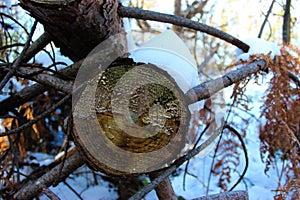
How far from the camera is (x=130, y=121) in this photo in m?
0.69

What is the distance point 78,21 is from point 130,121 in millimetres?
297

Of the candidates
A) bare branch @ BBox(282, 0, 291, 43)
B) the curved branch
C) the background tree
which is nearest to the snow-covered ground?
the background tree

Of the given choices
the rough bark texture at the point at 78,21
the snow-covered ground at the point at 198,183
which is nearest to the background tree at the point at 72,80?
the rough bark texture at the point at 78,21

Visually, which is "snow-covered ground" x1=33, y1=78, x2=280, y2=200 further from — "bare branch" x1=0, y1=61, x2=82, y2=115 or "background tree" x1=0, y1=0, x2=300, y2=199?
"bare branch" x1=0, y1=61, x2=82, y2=115

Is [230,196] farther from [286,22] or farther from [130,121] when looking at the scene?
[286,22]

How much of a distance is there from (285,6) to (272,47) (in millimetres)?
325

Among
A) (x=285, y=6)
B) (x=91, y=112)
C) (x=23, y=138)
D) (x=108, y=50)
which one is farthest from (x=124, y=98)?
(x=285, y=6)

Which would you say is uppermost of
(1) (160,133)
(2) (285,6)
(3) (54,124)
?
(2) (285,6)

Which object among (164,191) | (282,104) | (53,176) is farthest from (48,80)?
(282,104)

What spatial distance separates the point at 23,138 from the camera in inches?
57.5

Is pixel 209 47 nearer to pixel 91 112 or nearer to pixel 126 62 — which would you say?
pixel 126 62

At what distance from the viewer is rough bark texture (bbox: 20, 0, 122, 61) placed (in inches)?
29.0

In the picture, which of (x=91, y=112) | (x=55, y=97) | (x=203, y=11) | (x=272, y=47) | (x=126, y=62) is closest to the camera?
(x=91, y=112)

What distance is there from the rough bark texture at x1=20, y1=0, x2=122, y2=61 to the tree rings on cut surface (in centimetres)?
15
